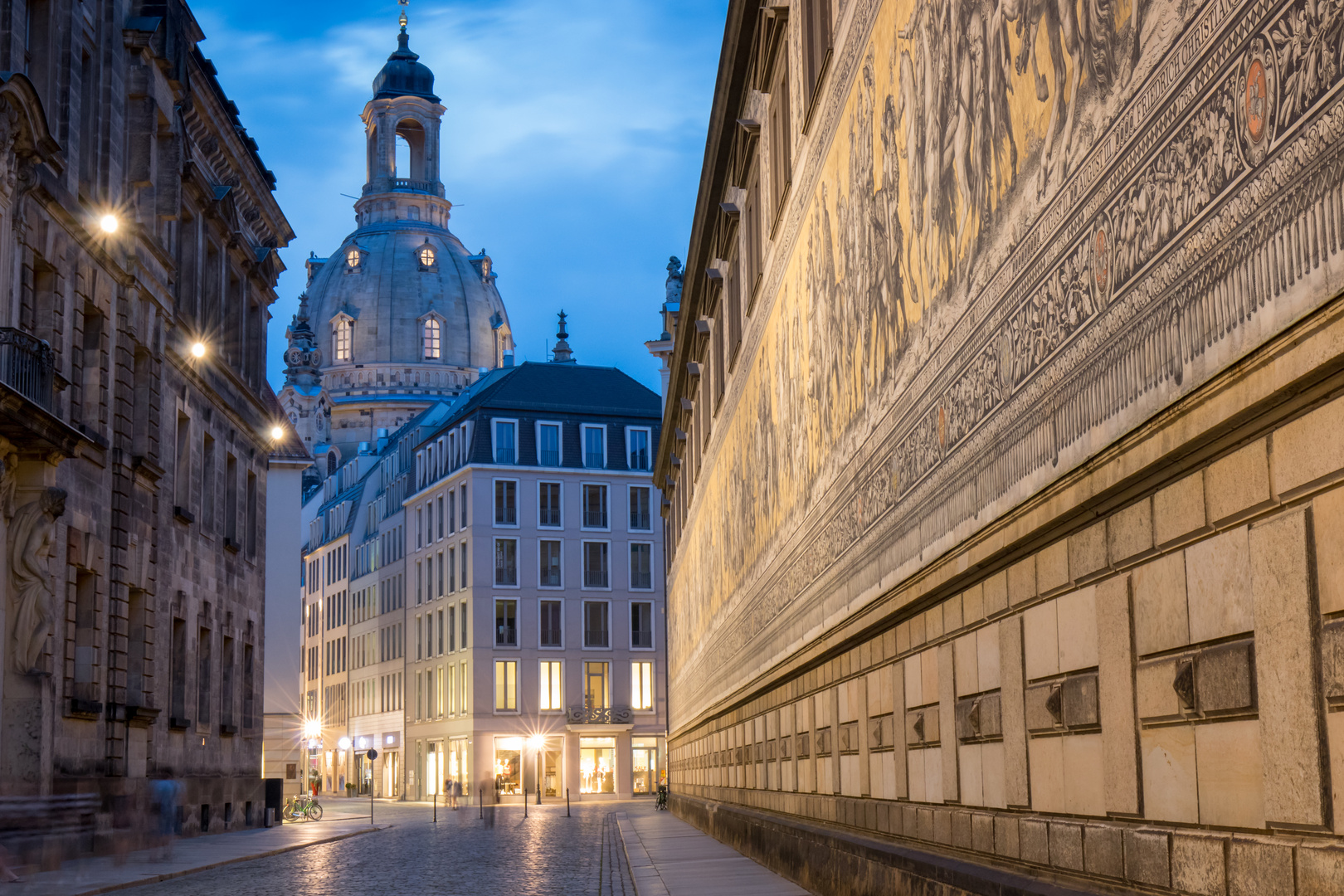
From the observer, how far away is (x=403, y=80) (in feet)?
617

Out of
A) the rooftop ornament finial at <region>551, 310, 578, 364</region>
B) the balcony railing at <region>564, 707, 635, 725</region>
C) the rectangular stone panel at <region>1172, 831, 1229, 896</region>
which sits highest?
the rooftop ornament finial at <region>551, 310, 578, 364</region>

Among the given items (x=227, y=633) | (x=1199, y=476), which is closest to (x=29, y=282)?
(x=227, y=633)

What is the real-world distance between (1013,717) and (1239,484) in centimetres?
364

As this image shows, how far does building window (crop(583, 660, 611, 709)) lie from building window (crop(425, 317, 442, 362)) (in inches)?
3099

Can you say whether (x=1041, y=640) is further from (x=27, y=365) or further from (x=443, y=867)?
(x=27, y=365)

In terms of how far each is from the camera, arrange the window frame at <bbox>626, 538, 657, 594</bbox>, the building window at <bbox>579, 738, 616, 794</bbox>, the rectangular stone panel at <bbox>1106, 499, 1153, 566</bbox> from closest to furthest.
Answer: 1. the rectangular stone panel at <bbox>1106, 499, 1153, 566</bbox>
2. the building window at <bbox>579, 738, 616, 794</bbox>
3. the window frame at <bbox>626, 538, 657, 594</bbox>

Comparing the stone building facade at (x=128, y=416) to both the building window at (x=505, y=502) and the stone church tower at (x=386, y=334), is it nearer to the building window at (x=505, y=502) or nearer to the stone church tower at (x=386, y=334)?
the building window at (x=505, y=502)

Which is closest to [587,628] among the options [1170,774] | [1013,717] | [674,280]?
[674,280]

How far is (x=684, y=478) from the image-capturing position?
4850cm

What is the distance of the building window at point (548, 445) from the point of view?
287ft

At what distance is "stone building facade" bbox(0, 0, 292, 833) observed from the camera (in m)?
26.4

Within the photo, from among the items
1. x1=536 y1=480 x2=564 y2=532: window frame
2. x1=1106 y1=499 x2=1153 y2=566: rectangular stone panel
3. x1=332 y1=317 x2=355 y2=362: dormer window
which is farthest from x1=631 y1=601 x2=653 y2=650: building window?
x1=1106 y1=499 x2=1153 y2=566: rectangular stone panel

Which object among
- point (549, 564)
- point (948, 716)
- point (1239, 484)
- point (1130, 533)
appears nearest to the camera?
point (1239, 484)

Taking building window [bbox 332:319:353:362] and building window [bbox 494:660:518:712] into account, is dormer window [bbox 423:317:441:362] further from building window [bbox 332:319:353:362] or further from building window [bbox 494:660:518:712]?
building window [bbox 494:660:518:712]
